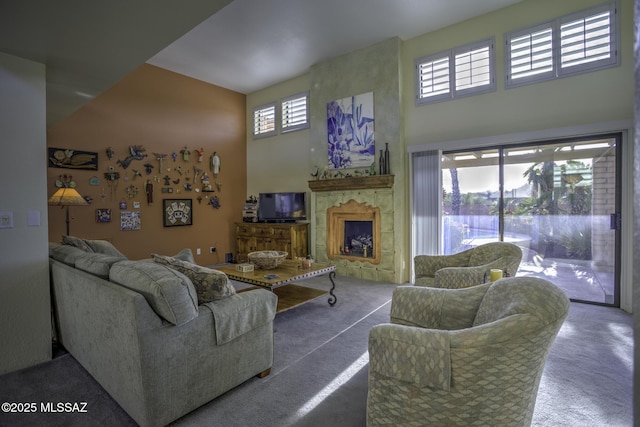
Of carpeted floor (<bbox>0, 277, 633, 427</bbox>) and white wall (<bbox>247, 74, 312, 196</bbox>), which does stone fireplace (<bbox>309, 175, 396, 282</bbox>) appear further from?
carpeted floor (<bbox>0, 277, 633, 427</bbox>)

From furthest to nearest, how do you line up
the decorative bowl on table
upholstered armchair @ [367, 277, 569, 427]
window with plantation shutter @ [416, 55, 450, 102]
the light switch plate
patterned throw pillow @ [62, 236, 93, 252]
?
window with plantation shutter @ [416, 55, 450, 102] → the decorative bowl on table → patterned throw pillow @ [62, 236, 93, 252] → the light switch plate → upholstered armchair @ [367, 277, 569, 427]

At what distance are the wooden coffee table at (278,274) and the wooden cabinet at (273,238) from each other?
186 centimetres

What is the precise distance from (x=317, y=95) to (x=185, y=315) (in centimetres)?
511

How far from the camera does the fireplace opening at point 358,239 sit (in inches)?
212

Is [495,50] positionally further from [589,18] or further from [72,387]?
[72,387]

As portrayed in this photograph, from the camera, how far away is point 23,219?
94.3 inches

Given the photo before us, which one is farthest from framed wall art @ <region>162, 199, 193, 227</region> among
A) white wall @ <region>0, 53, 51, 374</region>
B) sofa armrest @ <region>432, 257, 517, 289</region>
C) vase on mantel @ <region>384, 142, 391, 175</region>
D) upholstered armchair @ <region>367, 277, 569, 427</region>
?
upholstered armchair @ <region>367, 277, 569, 427</region>

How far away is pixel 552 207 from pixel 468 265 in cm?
188

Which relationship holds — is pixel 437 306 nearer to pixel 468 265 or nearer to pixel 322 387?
pixel 322 387

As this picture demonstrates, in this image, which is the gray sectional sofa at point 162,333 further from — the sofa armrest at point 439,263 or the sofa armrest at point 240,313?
the sofa armrest at point 439,263

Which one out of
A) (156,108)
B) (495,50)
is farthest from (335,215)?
(156,108)

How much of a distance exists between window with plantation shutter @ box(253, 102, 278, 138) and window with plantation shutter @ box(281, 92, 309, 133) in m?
0.31

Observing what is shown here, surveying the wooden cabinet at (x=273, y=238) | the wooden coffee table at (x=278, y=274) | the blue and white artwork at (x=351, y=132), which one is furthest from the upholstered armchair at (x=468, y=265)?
the wooden cabinet at (x=273, y=238)

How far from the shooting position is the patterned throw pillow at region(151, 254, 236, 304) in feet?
6.38
